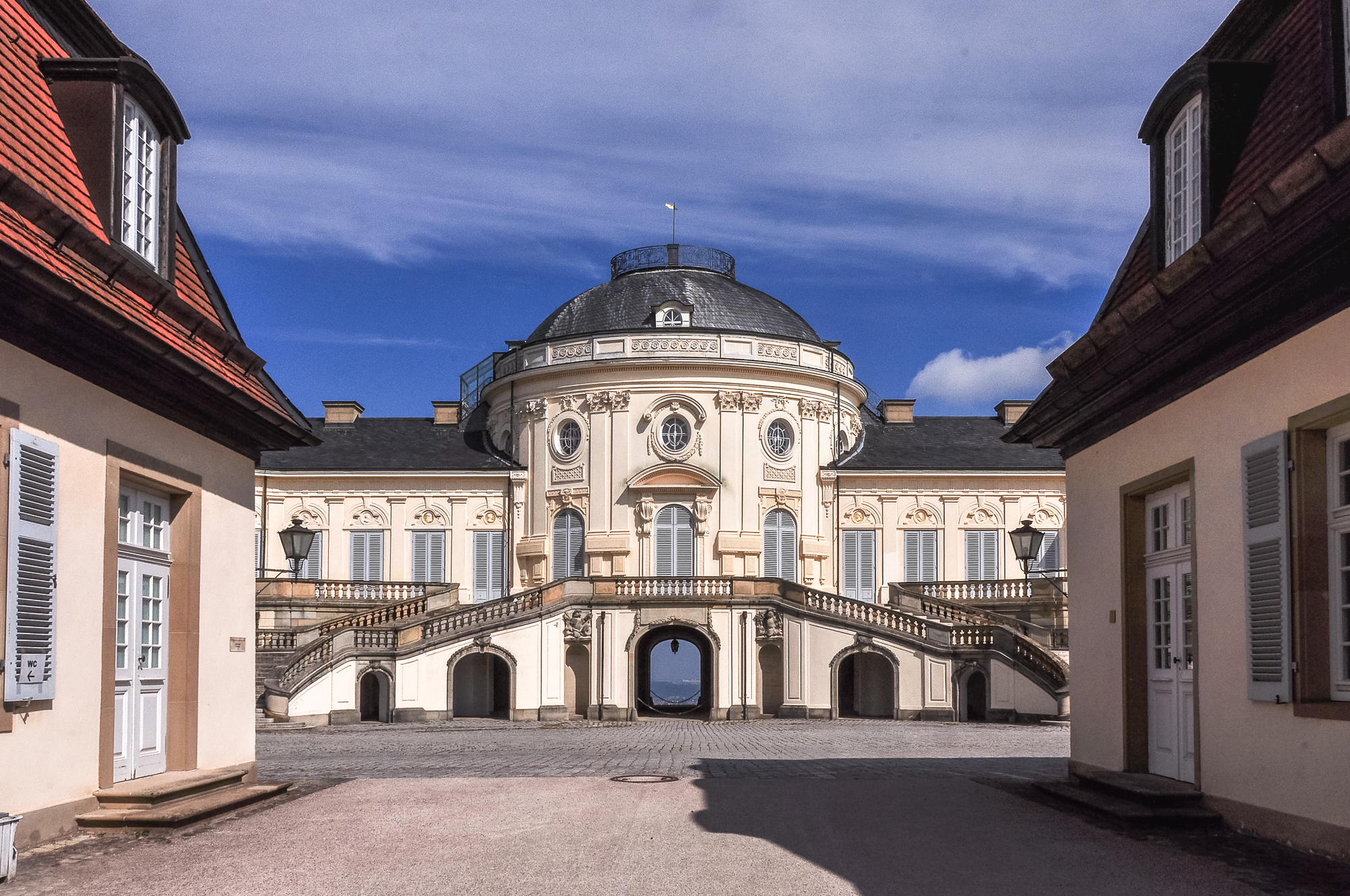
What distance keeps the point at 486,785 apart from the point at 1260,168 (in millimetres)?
8806

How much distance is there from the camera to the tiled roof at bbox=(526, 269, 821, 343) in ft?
141

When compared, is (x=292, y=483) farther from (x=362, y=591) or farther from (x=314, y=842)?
(x=314, y=842)

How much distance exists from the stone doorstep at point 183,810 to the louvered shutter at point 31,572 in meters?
1.09

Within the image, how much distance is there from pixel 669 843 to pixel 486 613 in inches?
1036

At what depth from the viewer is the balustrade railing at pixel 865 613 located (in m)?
34.2

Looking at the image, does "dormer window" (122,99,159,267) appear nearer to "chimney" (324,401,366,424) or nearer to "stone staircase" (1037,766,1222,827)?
Answer: "stone staircase" (1037,766,1222,827)

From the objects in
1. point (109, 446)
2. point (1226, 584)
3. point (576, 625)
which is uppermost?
point (109, 446)

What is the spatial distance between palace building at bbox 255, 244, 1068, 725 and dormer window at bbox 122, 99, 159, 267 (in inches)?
852

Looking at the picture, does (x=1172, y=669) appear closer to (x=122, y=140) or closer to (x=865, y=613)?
(x=122, y=140)

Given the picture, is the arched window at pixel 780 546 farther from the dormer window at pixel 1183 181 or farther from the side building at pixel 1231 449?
the dormer window at pixel 1183 181

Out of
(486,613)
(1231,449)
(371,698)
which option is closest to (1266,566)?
(1231,449)

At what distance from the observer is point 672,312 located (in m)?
42.1

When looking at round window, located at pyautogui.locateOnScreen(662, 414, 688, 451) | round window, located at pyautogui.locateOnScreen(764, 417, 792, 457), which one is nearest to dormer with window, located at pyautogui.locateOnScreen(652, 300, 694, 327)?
round window, located at pyautogui.locateOnScreen(662, 414, 688, 451)

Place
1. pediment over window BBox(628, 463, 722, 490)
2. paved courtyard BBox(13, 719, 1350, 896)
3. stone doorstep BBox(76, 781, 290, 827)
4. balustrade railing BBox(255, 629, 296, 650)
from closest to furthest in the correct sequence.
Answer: paved courtyard BBox(13, 719, 1350, 896) → stone doorstep BBox(76, 781, 290, 827) → balustrade railing BBox(255, 629, 296, 650) → pediment over window BBox(628, 463, 722, 490)
